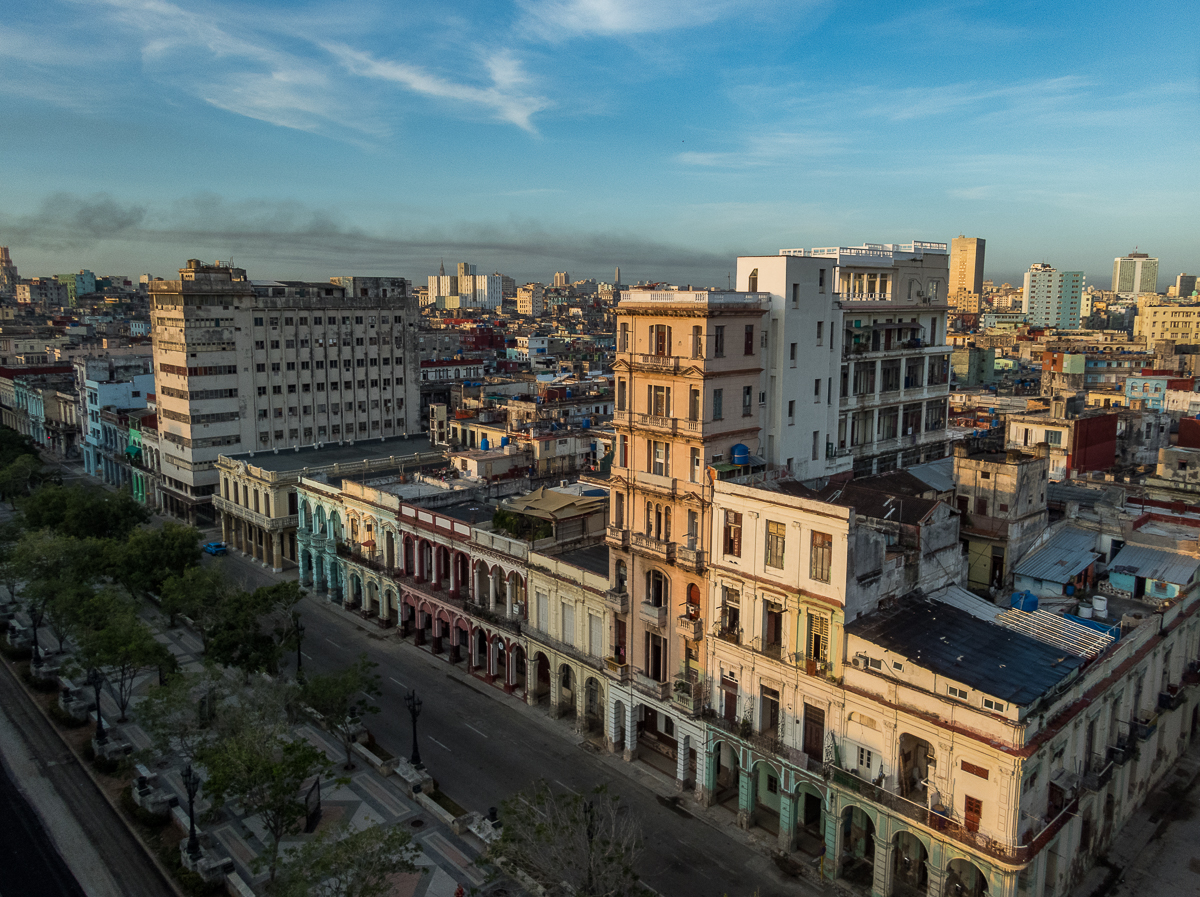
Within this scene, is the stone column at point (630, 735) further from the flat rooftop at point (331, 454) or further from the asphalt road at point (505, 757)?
the flat rooftop at point (331, 454)

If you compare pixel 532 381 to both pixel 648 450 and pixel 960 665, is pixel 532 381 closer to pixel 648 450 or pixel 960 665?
pixel 648 450

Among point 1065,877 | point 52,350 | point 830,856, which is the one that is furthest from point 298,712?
point 52,350

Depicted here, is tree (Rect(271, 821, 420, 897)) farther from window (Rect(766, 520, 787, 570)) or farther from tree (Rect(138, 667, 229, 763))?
window (Rect(766, 520, 787, 570))

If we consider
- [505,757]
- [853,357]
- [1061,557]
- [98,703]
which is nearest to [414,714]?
[505,757]

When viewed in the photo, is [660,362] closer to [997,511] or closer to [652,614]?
[652,614]

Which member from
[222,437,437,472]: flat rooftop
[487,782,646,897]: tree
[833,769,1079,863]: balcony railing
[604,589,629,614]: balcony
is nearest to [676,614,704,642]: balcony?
[604,589,629,614]: balcony

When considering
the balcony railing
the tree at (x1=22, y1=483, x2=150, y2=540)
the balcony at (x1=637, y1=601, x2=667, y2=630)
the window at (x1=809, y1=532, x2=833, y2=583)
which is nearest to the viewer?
the balcony railing

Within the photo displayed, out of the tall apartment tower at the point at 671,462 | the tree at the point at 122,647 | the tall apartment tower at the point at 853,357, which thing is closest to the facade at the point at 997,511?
the tall apartment tower at the point at 853,357
